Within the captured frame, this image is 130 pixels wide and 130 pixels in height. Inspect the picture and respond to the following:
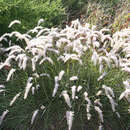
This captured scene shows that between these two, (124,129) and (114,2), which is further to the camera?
(114,2)

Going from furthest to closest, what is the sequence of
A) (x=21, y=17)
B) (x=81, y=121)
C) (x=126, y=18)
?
1. (x=126, y=18)
2. (x=21, y=17)
3. (x=81, y=121)

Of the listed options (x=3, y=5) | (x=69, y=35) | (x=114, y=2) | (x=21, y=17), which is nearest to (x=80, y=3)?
(x=114, y=2)

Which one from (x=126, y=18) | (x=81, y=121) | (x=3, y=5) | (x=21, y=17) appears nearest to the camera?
(x=81, y=121)

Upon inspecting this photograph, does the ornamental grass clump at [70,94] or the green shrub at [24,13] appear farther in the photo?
the green shrub at [24,13]

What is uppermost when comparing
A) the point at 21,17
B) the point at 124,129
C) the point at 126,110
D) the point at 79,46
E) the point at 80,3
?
the point at 80,3

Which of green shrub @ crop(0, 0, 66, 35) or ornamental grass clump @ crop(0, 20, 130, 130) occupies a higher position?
green shrub @ crop(0, 0, 66, 35)

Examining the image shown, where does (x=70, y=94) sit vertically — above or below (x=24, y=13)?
below

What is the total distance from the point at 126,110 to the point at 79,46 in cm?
95

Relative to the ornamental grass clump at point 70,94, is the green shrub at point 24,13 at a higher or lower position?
higher

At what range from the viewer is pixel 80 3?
262 inches

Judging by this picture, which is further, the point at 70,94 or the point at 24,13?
the point at 24,13

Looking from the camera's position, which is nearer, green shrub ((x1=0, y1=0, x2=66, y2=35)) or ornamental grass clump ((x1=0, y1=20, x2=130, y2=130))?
ornamental grass clump ((x1=0, y1=20, x2=130, y2=130))

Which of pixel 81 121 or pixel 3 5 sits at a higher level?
pixel 3 5

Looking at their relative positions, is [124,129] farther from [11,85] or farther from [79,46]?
[11,85]
